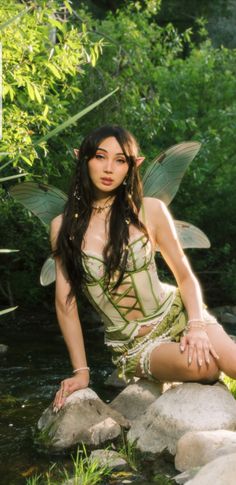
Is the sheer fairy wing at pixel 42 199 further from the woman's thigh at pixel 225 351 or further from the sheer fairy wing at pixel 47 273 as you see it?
the woman's thigh at pixel 225 351

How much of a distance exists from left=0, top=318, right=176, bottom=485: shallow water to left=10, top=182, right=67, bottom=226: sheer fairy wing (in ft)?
4.02

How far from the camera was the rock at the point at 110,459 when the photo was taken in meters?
3.47

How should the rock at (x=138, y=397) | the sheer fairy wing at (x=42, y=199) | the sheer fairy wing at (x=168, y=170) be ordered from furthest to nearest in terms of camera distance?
the sheer fairy wing at (x=168, y=170) < the sheer fairy wing at (x=42, y=199) < the rock at (x=138, y=397)

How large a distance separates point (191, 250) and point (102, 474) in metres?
8.57

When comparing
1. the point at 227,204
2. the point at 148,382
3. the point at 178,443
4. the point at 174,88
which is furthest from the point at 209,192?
the point at 178,443

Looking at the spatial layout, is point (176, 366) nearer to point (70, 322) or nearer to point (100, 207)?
point (70, 322)

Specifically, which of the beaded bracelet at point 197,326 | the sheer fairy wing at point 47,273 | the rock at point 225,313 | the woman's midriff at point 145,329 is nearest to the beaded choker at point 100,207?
the woman's midriff at point 145,329

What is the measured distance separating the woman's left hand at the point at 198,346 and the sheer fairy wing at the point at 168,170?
2.03m

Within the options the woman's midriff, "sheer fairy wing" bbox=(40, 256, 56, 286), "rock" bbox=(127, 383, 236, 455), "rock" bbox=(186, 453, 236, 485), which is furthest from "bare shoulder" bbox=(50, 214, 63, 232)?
"sheer fairy wing" bbox=(40, 256, 56, 286)

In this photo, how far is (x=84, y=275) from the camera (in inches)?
162

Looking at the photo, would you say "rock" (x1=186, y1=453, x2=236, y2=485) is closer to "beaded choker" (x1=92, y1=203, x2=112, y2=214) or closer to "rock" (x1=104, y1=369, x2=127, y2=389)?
"beaded choker" (x1=92, y1=203, x2=112, y2=214)

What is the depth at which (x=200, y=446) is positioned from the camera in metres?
3.32

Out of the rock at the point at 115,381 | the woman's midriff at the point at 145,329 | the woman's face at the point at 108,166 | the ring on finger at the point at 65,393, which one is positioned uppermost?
the woman's face at the point at 108,166

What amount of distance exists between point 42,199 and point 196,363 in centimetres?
190
